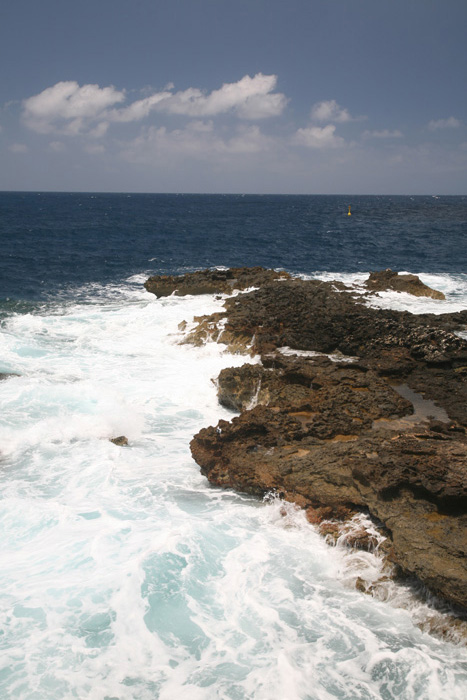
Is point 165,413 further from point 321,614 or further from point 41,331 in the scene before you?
point 41,331

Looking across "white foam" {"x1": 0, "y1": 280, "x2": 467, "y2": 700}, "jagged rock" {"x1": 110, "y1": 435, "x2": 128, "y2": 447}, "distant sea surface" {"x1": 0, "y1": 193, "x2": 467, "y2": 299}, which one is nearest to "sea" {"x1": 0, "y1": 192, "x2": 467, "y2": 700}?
"white foam" {"x1": 0, "y1": 280, "x2": 467, "y2": 700}

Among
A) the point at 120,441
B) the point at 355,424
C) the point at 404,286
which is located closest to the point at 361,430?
the point at 355,424

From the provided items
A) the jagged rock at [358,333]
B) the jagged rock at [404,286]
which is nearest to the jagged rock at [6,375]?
the jagged rock at [358,333]

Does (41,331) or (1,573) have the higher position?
(41,331)

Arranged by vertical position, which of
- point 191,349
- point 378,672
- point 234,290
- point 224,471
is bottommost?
point 378,672

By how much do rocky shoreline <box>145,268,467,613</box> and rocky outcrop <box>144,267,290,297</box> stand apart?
238 inches

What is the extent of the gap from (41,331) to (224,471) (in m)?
14.1

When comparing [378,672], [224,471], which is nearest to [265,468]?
[224,471]

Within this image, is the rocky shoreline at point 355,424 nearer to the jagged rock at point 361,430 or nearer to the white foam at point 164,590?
the jagged rock at point 361,430

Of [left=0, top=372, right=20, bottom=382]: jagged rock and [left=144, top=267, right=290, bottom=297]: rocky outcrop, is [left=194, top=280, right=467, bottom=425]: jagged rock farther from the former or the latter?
[left=0, top=372, right=20, bottom=382]: jagged rock

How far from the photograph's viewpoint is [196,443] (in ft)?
37.2

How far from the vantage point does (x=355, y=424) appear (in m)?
11.3

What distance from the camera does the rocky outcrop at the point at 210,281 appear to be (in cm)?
2617

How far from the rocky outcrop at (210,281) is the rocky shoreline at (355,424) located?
605 centimetres
